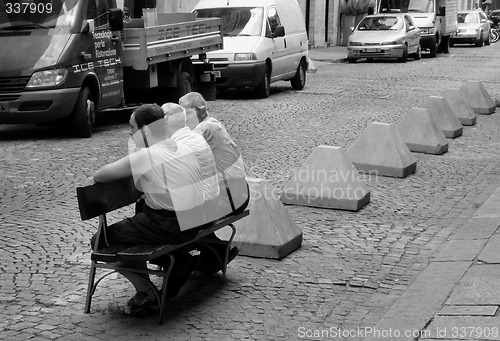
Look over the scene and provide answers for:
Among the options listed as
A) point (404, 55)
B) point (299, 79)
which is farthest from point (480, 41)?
point (299, 79)

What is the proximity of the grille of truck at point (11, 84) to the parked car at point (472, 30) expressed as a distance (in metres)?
36.2

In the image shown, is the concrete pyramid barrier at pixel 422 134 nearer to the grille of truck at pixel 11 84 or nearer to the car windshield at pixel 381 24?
the grille of truck at pixel 11 84

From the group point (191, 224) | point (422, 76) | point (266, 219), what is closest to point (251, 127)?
point (266, 219)

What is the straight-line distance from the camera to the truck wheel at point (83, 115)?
13844mm

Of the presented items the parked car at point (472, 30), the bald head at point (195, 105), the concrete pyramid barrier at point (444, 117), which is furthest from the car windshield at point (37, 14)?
the parked car at point (472, 30)

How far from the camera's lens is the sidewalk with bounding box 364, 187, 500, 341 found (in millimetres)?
5590

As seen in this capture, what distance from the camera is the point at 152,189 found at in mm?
6094

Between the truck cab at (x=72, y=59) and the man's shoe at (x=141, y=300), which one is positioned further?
the truck cab at (x=72, y=59)

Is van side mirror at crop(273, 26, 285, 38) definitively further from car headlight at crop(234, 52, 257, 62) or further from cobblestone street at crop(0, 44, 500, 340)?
cobblestone street at crop(0, 44, 500, 340)

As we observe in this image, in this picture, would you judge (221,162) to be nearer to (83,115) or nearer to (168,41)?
(83,115)

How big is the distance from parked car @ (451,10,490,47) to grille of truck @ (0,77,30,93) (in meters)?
36.2

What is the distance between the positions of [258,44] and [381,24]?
13.9 m

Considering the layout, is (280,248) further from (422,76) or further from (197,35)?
(422,76)

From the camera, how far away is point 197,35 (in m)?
17.1
